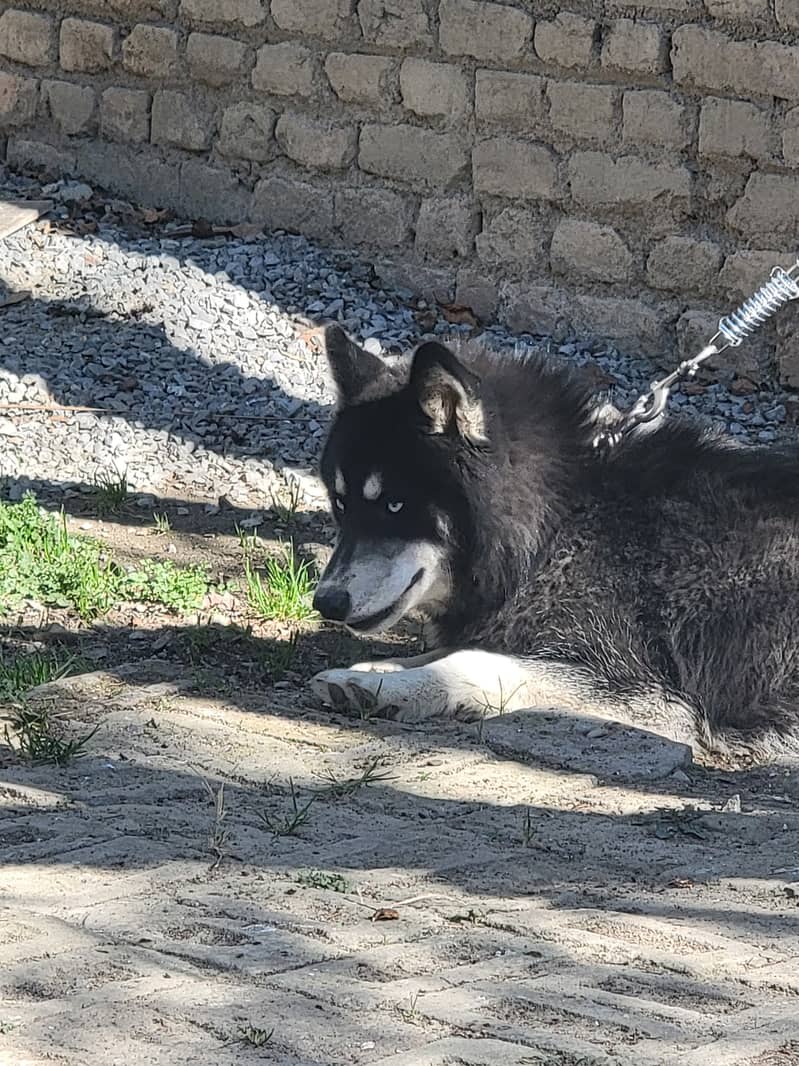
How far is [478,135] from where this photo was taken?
29.2 feet

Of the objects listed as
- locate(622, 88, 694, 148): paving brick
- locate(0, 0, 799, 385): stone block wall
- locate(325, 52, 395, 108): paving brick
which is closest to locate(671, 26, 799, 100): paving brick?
locate(0, 0, 799, 385): stone block wall


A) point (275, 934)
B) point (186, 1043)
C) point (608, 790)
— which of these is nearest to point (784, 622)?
point (608, 790)

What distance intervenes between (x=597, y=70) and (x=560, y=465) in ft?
12.9

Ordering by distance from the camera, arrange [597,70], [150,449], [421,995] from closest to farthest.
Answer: [421,995]
[150,449]
[597,70]

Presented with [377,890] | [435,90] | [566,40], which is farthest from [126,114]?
[377,890]

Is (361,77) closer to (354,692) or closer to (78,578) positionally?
(78,578)

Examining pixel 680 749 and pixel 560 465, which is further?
pixel 560 465

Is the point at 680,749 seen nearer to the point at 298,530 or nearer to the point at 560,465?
the point at 560,465

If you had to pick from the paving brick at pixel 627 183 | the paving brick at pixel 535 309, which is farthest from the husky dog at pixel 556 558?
the paving brick at pixel 535 309

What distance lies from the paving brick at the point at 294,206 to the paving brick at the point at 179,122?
0.49 m

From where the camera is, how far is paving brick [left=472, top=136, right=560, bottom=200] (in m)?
8.72

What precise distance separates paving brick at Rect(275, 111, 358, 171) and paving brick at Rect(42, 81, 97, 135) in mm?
1416

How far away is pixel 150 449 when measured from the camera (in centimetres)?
758

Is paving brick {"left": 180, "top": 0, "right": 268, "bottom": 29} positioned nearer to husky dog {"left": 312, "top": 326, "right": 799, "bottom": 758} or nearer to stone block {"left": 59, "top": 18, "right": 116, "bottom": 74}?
stone block {"left": 59, "top": 18, "right": 116, "bottom": 74}
